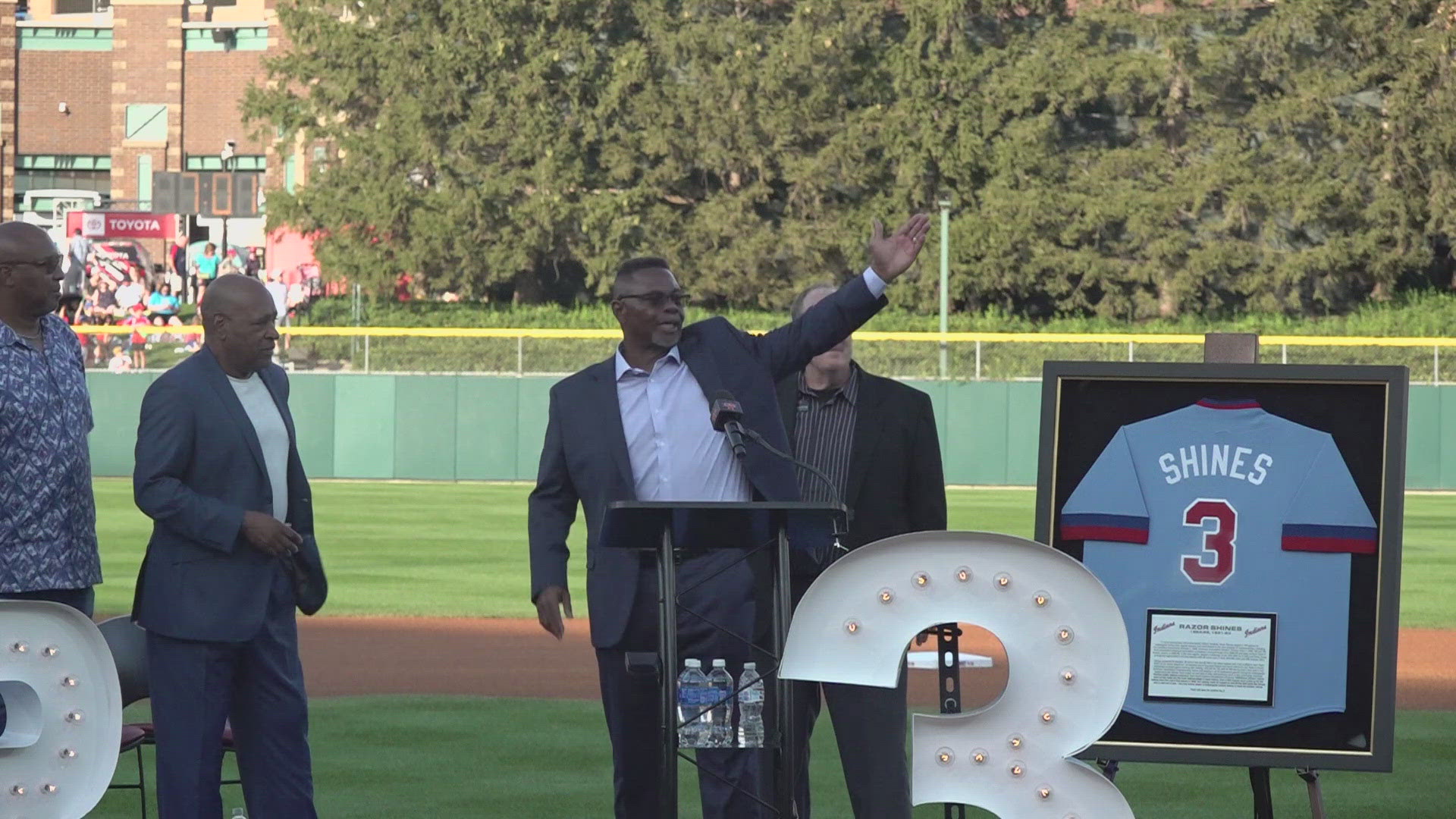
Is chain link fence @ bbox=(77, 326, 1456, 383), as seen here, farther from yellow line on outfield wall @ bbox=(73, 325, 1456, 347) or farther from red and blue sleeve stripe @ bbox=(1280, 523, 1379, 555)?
red and blue sleeve stripe @ bbox=(1280, 523, 1379, 555)

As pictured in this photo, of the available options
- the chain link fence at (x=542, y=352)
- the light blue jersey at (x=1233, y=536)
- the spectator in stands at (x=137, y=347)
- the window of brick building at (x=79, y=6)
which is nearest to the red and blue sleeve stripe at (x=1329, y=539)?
the light blue jersey at (x=1233, y=536)

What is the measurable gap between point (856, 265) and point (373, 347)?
1754 centimetres

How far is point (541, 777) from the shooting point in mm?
8469

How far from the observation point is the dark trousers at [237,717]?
19.0 ft

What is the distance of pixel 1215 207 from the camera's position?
48.7 metres

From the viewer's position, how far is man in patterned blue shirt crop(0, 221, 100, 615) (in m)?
5.87

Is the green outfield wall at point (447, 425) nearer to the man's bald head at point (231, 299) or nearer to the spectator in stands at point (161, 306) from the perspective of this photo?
the spectator in stands at point (161, 306)

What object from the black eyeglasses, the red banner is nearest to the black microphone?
the black eyeglasses

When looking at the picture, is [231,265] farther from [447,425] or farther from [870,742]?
[870,742]

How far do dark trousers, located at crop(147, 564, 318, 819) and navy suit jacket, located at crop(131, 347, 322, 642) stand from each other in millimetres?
78

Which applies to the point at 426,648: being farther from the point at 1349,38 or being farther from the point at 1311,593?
the point at 1349,38

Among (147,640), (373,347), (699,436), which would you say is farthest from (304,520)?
(373,347)

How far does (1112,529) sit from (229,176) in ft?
139

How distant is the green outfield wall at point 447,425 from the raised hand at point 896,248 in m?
26.2
